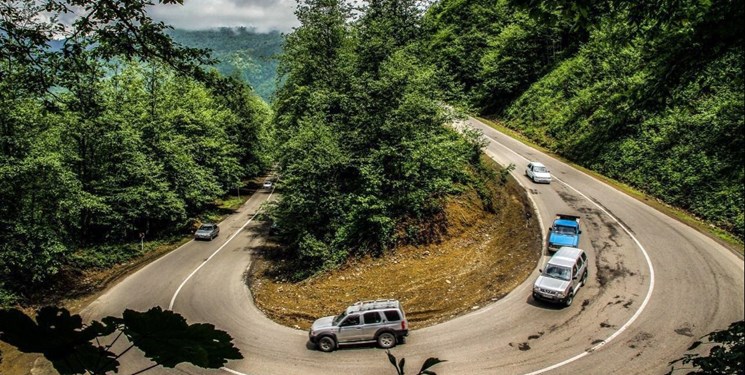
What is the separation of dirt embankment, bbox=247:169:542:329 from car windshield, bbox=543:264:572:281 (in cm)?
222

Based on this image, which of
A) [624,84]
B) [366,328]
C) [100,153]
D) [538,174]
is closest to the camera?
[366,328]

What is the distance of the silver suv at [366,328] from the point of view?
16992mm

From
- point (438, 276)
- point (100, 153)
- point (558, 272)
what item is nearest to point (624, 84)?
point (558, 272)

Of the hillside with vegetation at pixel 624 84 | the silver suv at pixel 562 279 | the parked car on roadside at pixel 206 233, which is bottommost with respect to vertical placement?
the parked car on roadside at pixel 206 233

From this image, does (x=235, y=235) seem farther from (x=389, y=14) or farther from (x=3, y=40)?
(x=3, y=40)

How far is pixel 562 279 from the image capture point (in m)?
19.0

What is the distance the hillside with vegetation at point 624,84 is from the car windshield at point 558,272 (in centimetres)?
767

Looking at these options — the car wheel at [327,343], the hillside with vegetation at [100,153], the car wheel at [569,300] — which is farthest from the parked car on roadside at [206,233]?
the car wheel at [569,300]

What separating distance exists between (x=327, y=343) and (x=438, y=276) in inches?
316

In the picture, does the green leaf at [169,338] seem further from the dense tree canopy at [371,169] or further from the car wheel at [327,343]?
the dense tree canopy at [371,169]

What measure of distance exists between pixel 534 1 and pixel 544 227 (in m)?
24.6

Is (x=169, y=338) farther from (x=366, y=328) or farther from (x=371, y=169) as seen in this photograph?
(x=371, y=169)

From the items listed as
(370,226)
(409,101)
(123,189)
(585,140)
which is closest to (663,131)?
(585,140)

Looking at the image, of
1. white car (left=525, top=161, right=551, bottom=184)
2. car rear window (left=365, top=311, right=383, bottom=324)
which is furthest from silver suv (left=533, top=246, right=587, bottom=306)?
white car (left=525, top=161, right=551, bottom=184)
